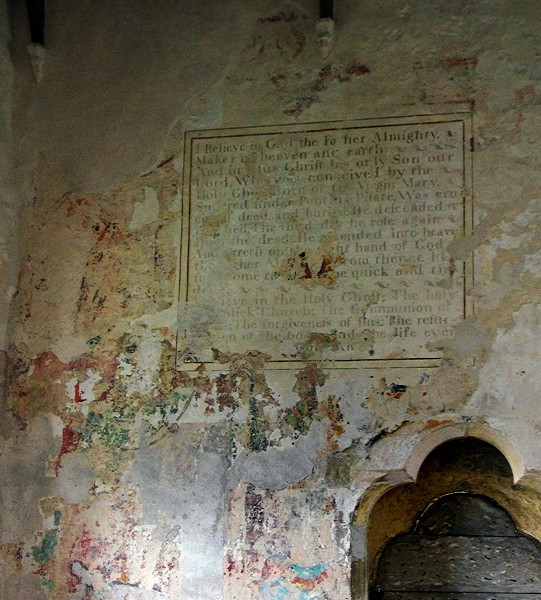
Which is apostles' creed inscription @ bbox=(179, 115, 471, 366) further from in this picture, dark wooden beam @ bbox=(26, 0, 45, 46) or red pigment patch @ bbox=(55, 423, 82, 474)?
dark wooden beam @ bbox=(26, 0, 45, 46)

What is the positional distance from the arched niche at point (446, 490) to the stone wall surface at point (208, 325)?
11cm

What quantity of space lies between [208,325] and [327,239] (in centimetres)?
80

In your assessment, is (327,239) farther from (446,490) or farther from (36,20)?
(36,20)

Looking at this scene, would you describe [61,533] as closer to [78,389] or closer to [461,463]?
[78,389]

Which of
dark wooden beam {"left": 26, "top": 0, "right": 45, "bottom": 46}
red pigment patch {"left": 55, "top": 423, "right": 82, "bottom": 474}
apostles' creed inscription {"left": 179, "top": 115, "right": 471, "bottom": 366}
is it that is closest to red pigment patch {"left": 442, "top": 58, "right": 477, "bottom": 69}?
apostles' creed inscription {"left": 179, "top": 115, "right": 471, "bottom": 366}

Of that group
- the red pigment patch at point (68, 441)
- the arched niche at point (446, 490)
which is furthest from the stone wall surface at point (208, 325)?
the arched niche at point (446, 490)

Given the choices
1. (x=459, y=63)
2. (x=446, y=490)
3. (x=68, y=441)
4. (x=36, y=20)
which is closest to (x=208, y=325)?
(x=68, y=441)

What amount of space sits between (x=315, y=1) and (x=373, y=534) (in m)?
3.03

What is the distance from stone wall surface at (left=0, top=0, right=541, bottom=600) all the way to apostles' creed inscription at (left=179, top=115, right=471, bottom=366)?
4 cm

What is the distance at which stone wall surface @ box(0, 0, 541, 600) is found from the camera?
521 cm

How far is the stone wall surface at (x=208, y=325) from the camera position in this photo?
521 centimetres

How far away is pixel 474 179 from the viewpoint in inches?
214

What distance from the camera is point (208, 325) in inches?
218

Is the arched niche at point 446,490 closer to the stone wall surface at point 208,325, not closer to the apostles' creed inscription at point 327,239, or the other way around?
the stone wall surface at point 208,325
